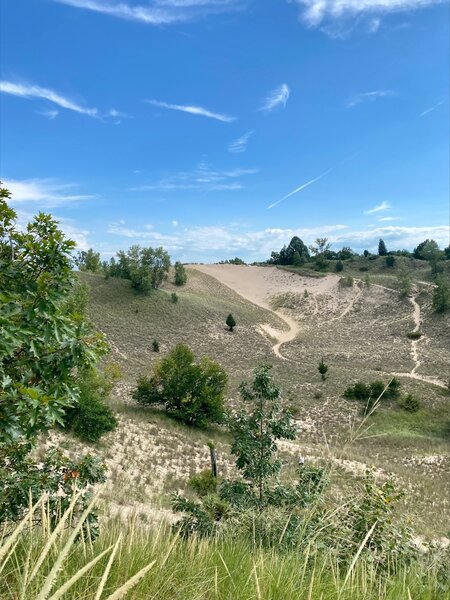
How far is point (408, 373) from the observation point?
4612 cm

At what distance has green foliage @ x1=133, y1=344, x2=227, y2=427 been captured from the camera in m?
28.7

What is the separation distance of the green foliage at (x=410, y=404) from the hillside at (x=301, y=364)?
22.7 inches

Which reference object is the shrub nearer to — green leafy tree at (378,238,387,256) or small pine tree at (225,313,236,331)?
small pine tree at (225,313,236,331)

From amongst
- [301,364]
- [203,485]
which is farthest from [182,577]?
[301,364]

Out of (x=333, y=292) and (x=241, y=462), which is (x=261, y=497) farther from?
(x=333, y=292)

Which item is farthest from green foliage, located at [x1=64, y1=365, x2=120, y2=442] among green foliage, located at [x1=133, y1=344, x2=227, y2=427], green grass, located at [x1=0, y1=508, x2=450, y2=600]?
green grass, located at [x1=0, y1=508, x2=450, y2=600]


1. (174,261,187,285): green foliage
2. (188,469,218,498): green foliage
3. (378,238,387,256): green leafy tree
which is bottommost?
(188,469,218,498): green foliage

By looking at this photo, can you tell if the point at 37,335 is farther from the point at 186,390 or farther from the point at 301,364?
the point at 301,364

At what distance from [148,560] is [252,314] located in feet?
243

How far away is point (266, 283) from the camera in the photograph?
103562 millimetres

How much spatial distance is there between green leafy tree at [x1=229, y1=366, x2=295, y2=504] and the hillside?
1.01 metres

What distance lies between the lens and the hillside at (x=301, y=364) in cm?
1720

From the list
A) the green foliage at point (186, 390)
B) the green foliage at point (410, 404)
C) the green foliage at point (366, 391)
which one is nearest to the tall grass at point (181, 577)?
the green foliage at point (186, 390)

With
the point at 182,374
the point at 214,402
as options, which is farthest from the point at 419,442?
the point at 182,374
